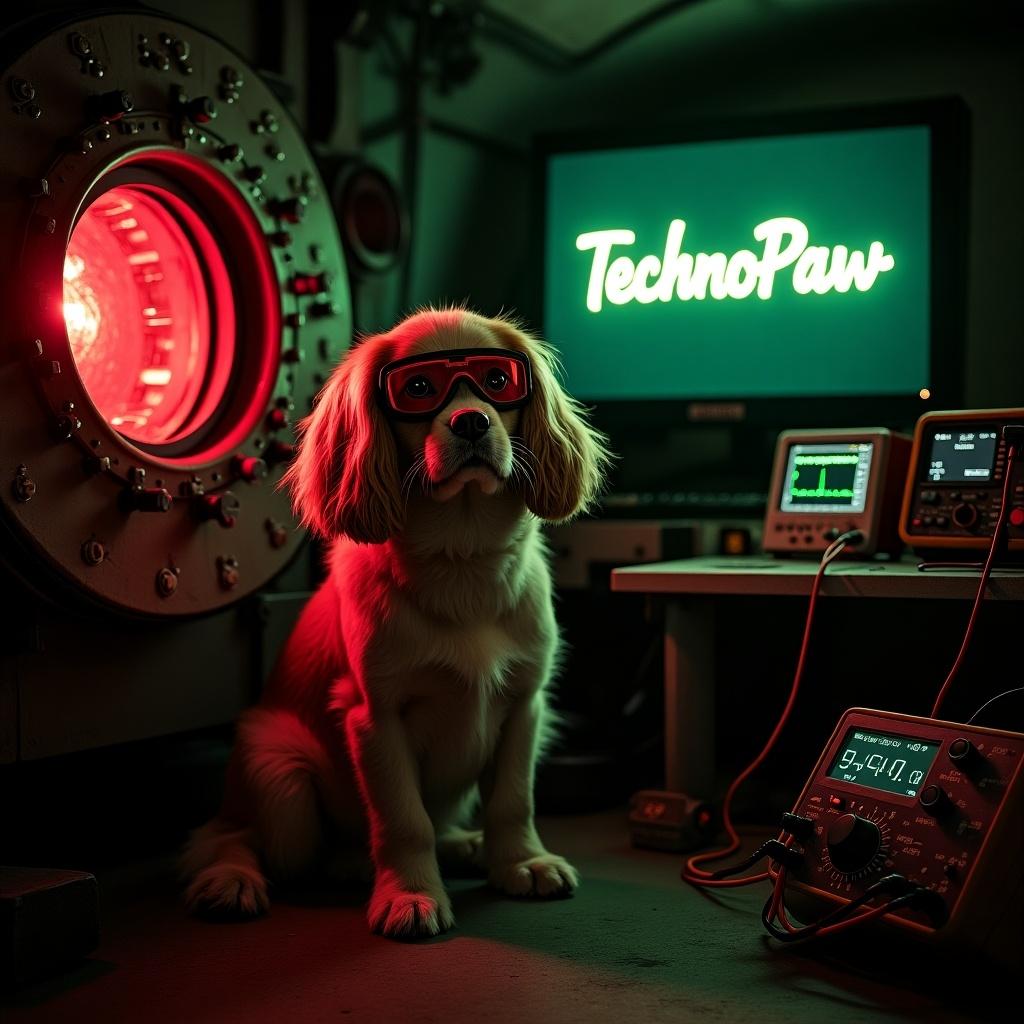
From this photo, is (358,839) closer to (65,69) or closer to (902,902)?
(902,902)

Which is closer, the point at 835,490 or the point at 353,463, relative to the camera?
the point at 353,463

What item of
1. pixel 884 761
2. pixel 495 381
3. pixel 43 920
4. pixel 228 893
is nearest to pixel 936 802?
pixel 884 761

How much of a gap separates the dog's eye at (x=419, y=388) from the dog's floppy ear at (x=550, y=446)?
0.52ft

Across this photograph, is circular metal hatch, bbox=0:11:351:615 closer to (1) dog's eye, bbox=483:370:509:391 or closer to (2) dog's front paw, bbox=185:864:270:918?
(2) dog's front paw, bbox=185:864:270:918

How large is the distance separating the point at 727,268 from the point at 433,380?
1.06m

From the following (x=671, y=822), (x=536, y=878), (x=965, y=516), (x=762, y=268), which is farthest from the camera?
(x=762, y=268)

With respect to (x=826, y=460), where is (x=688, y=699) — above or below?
below

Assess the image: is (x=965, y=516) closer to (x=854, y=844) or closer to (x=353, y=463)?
(x=854, y=844)

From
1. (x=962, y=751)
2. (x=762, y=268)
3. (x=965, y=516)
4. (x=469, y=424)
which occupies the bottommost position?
(x=962, y=751)

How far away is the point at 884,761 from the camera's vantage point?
1.51 meters

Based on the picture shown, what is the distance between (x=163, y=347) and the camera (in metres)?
2.07

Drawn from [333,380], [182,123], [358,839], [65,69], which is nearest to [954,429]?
[333,380]

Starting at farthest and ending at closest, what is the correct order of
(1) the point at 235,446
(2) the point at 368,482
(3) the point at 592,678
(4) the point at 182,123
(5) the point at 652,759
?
(3) the point at 592,678
(5) the point at 652,759
(1) the point at 235,446
(4) the point at 182,123
(2) the point at 368,482

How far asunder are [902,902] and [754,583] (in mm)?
637
